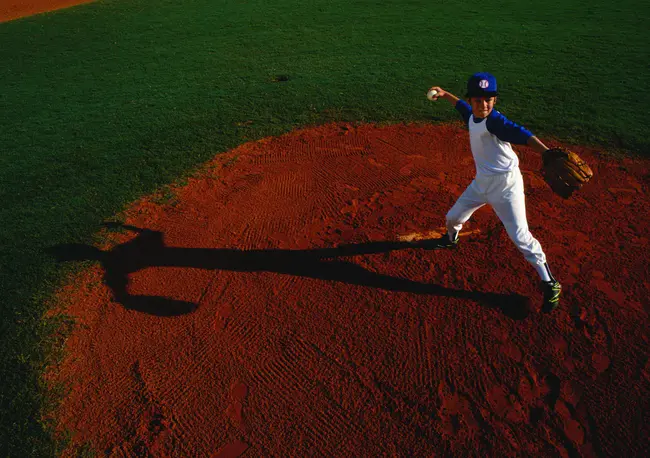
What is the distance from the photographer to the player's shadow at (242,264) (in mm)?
4855

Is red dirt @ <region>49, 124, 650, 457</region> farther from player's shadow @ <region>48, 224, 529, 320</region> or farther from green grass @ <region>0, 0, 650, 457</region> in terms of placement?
green grass @ <region>0, 0, 650, 457</region>

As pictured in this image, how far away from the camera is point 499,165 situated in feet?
13.5

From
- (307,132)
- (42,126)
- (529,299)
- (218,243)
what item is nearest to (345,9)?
(307,132)

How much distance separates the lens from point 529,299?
4676 mm

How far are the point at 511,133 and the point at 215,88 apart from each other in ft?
24.3

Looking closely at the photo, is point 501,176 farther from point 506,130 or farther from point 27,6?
point 27,6

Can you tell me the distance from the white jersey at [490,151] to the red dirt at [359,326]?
1.40 m

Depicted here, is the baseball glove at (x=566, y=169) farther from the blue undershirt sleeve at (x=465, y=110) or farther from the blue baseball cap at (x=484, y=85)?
the blue undershirt sleeve at (x=465, y=110)

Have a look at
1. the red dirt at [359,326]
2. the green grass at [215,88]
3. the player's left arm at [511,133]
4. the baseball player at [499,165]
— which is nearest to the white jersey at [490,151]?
the baseball player at [499,165]

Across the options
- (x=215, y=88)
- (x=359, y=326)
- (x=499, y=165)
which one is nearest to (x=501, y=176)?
(x=499, y=165)

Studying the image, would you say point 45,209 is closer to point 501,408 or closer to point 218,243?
point 218,243

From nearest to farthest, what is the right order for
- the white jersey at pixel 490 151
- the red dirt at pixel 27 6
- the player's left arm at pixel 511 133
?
the player's left arm at pixel 511 133 → the white jersey at pixel 490 151 → the red dirt at pixel 27 6

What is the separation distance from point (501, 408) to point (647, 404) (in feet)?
4.06

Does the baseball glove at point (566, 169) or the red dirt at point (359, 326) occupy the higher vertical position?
the baseball glove at point (566, 169)
